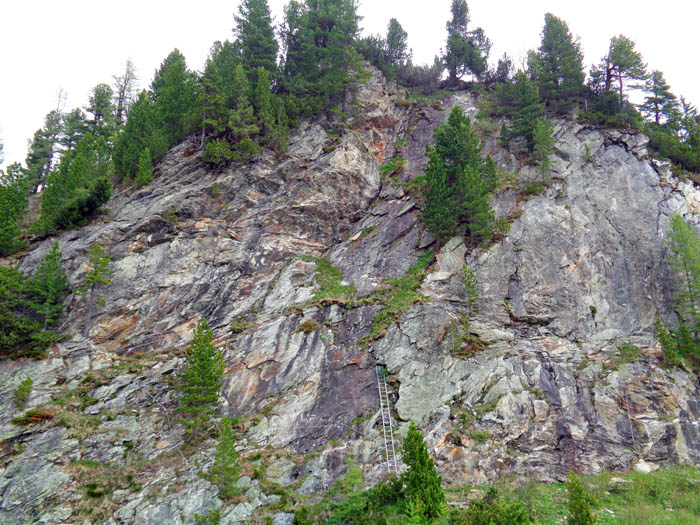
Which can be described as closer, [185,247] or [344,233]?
[185,247]

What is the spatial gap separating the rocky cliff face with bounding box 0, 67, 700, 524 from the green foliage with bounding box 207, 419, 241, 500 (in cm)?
49

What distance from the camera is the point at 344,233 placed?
30.9m

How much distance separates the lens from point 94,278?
23.6 meters

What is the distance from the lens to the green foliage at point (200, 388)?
18516 mm

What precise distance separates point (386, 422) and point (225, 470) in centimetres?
698

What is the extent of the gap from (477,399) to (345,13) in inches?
1497

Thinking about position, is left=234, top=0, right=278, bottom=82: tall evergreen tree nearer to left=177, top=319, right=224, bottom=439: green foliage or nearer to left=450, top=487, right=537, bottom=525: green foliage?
left=177, top=319, right=224, bottom=439: green foliage

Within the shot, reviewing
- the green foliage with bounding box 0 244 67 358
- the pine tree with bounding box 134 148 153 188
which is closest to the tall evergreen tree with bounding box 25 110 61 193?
the pine tree with bounding box 134 148 153 188

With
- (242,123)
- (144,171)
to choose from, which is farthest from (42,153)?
(242,123)

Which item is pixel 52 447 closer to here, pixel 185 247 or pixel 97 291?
pixel 97 291

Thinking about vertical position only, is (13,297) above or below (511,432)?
above

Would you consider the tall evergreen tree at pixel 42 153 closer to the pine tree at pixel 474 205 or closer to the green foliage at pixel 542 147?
the pine tree at pixel 474 205

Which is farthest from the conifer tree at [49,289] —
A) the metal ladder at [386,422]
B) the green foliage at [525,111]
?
the green foliage at [525,111]

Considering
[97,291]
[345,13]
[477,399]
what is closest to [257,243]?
[97,291]
